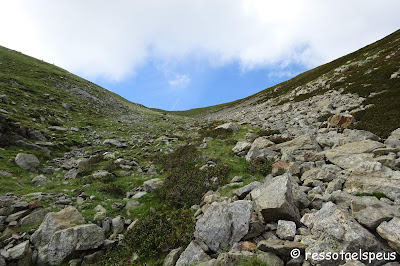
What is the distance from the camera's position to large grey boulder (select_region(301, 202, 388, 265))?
4.70 m

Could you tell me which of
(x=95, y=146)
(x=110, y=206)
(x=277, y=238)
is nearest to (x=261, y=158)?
(x=277, y=238)

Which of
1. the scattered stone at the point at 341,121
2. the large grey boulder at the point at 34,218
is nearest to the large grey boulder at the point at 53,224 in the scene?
the large grey boulder at the point at 34,218

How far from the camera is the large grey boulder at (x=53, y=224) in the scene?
24.7 feet

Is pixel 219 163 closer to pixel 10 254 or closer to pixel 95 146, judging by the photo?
pixel 10 254

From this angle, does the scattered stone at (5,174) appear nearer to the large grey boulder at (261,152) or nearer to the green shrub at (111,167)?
the green shrub at (111,167)

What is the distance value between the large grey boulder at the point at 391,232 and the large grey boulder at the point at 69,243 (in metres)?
8.76

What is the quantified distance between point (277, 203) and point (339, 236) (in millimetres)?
1818

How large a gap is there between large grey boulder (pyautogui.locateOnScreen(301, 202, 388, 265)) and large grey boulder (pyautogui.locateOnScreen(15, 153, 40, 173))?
16676 millimetres

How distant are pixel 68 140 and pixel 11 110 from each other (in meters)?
6.68

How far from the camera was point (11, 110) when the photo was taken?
825 inches

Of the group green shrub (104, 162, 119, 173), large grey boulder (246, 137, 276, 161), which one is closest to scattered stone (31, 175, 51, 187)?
green shrub (104, 162, 119, 173)

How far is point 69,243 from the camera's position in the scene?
726 centimetres

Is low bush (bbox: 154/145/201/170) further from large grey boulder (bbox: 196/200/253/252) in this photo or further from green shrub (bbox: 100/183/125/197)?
large grey boulder (bbox: 196/200/253/252)

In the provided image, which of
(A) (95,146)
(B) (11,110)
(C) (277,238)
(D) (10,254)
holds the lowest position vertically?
(C) (277,238)
